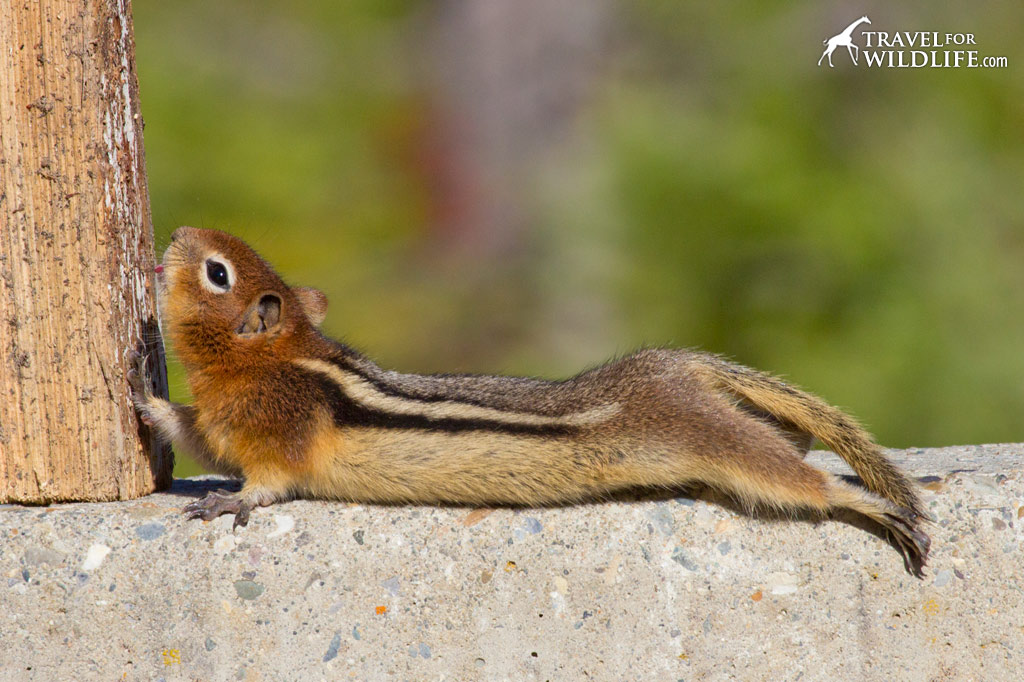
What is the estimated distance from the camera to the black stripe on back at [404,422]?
3.37 meters

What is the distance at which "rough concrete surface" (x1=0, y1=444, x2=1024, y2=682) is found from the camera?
10.4 ft

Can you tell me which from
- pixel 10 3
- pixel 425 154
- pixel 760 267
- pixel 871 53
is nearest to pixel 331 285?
pixel 425 154

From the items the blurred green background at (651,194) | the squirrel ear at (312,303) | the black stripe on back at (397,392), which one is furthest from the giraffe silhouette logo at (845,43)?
the black stripe on back at (397,392)

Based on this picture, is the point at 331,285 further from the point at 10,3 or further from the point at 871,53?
the point at 10,3

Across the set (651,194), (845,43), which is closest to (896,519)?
(651,194)

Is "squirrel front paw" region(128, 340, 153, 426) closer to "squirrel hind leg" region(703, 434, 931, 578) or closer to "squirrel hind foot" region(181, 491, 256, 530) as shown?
"squirrel hind foot" region(181, 491, 256, 530)

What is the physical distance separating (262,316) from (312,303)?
408 millimetres

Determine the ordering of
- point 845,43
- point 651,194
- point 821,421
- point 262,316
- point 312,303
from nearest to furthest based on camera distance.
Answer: point 821,421 → point 262,316 → point 312,303 → point 651,194 → point 845,43

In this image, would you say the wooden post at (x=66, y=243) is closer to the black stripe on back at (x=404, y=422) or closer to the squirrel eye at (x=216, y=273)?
the squirrel eye at (x=216, y=273)

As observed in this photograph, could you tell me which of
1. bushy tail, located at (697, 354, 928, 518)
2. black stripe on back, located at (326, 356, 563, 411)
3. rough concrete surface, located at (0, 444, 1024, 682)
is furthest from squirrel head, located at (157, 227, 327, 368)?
bushy tail, located at (697, 354, 928, 518)

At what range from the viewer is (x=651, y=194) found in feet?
30.5

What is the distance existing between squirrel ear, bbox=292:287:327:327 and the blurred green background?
13.8ft

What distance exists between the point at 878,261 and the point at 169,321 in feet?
21.3

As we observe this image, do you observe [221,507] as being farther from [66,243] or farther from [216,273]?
[66,243]
